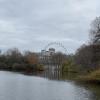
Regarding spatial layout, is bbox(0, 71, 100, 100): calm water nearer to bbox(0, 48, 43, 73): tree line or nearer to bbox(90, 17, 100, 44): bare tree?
bbox(90, 17, 100, 44): bare tree

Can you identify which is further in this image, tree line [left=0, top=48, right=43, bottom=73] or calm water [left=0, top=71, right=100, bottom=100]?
tree line [left=0, top=48, right=43, bottom=73]

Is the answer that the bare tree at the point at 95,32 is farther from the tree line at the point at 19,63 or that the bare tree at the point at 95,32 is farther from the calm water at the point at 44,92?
the tree line at the point at 19,63

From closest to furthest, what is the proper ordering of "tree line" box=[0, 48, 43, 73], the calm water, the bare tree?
the calm water, the bare tree, "tree line" box=[0, 48, 43, 73]

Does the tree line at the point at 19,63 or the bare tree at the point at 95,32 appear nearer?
the bare tree at the point at 95,32

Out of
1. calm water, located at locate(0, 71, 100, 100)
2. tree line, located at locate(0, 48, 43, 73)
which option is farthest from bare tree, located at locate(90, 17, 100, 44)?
tree line, located at locate(0, 48, 43, 73)

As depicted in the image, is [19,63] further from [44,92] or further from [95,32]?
[44,92]

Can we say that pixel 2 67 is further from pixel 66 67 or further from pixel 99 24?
pixel 99 24

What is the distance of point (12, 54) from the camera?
133875 mm

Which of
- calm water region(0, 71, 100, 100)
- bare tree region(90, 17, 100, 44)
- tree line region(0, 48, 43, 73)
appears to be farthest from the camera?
tree line region(0, 48, 43, 73)

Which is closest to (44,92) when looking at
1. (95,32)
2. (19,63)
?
(95,32)

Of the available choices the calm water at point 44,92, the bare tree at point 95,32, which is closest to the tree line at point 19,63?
the bare tree at point 95,32

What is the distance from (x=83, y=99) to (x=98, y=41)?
36204 millimetres

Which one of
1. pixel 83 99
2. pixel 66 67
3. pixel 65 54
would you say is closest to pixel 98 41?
pixel 83 99

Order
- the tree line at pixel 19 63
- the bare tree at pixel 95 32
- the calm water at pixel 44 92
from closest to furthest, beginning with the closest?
1. the calm water at pixel 44 92
2. the bare tree at pixel 95 32
3. the tree line at pixel 19 63
